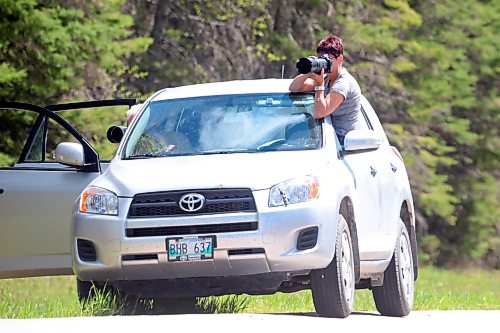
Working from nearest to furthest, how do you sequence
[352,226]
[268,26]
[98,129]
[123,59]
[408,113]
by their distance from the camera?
[352,226]
[98,129]
[123,59]
[268,26]
[408,113]

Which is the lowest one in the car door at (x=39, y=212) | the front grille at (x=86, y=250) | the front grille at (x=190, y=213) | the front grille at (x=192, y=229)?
the car door at (x=39, y=212)

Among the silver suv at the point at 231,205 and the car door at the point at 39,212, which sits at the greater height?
the silver suv at the point at 231,205

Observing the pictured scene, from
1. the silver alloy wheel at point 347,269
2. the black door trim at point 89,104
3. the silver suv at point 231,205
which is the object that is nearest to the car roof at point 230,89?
the silver suv at point 231,205

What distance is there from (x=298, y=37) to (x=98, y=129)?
42.2ft

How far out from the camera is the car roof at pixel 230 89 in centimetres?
1098

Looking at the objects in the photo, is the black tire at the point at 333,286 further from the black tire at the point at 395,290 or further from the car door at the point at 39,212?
the car door at the point at 39,212

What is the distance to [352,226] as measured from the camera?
10359mm

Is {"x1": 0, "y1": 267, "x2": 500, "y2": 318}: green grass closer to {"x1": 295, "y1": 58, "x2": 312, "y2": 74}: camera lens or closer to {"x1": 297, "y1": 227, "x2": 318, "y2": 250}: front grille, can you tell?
{"x1": 297, "y1": 227, "x2": 318, "y2": 250}: front grille

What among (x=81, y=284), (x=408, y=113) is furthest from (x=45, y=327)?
(x=408, y=113)

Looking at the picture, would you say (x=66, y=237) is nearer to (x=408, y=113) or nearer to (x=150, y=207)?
(x=150, y=207)

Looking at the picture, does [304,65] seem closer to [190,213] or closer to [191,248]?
[190,213]

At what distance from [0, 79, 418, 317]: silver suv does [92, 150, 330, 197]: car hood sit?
0.01 metres

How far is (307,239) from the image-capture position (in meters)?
9.55

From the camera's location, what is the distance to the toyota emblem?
9539 millimetres
